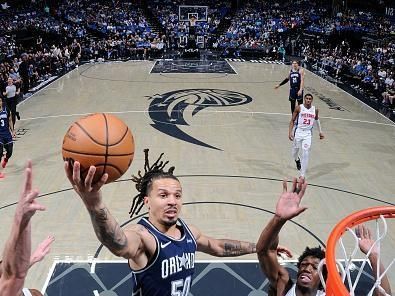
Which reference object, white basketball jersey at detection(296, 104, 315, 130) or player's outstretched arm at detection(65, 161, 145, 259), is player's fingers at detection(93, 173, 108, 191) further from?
white basketball jersey at detection(296, 104, 315, 130)

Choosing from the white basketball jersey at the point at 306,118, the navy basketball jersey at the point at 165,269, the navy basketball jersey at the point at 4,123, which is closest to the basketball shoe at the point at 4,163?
the navy basketball jersey at the point at 4,123

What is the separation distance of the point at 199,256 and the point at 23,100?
10.9 m

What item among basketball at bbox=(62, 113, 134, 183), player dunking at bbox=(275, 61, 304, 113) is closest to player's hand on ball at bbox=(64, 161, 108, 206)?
basketball at bbox=(62, 113, 134, 183)

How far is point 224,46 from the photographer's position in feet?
92.9

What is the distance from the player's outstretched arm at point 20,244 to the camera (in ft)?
6.56

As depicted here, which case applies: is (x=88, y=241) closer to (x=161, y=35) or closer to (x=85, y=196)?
(x=85, y=196)

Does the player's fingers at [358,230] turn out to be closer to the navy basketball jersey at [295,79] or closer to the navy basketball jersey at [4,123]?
the navy basketball jersey at [4,123]

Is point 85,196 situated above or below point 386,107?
above

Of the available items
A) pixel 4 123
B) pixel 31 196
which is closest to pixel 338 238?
pixel 31 196

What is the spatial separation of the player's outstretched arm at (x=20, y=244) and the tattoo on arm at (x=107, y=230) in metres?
0.31

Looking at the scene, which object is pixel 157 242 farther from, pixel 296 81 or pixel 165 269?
pixel 296 81

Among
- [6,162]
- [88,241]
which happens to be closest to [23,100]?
[6,162]

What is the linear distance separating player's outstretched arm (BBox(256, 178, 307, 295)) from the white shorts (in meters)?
5.27

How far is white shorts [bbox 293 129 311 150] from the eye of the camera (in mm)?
7798
